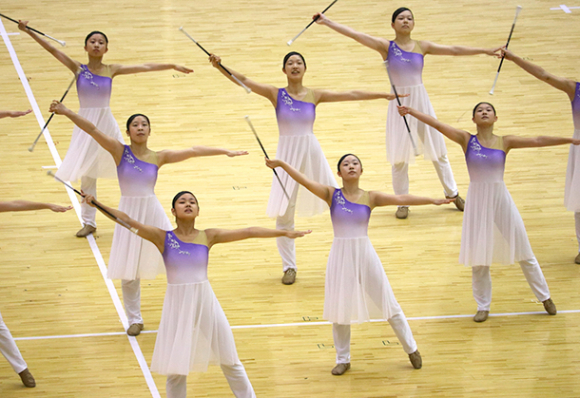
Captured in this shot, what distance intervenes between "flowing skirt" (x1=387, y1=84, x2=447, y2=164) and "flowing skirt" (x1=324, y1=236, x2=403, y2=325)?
2037 mm

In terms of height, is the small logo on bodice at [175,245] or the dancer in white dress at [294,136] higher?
the dancer in white dress at [294,136]

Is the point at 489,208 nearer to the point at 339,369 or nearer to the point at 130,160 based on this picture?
the point at 339,369

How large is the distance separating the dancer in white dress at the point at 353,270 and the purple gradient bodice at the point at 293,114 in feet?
3.52

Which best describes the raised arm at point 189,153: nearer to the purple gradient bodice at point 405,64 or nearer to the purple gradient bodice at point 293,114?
the purple gradient bodice at point 293,114

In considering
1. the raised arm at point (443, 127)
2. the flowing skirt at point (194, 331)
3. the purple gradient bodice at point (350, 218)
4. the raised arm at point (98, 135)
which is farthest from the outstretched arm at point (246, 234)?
the raised arm at point (443, 127)

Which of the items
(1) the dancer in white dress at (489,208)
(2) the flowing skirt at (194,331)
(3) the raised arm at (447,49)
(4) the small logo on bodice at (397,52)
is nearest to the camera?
(2) the flowing skirt at (194,331)

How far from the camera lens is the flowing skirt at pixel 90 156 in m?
7.07

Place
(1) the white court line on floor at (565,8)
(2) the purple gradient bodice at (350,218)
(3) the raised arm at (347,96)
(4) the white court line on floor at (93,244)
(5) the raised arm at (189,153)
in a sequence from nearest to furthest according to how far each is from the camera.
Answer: (2) the purple gradient bodice at (350,218) < (4) the white court line on floor at (93,244) < (5) the raised arm at (189,153) < (3) the raised arm at (347,96) < (1) the white court line on floor at (565,8)

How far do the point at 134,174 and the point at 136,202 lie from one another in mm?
197

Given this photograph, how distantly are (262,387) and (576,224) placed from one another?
2909 mm

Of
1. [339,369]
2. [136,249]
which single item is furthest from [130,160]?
[339,369]

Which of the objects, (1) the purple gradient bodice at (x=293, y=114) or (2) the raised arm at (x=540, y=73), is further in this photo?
(1) the purple gradient bodice at (x=293, y=114)

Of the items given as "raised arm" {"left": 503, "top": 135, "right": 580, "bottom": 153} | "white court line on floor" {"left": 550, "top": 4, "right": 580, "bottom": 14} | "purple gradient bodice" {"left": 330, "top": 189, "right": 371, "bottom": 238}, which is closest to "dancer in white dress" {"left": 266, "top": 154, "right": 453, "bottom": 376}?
"purple gradient bodice" {"left": 330, "top": 189, "right": 371, "bottom": 238}

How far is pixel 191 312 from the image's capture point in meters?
5.09
